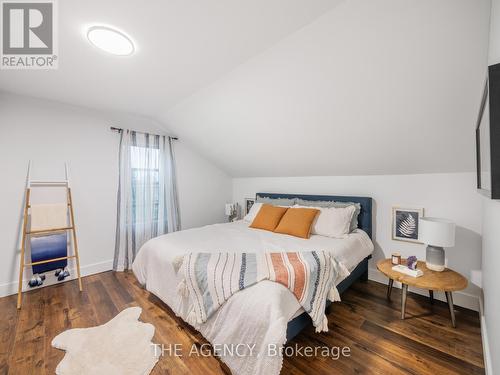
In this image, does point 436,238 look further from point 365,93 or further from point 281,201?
point 281,201

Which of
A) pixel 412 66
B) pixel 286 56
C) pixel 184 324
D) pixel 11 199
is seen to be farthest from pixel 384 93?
pixel 11 199

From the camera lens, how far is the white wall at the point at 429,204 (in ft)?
6.97

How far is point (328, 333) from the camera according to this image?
1782 millimetres

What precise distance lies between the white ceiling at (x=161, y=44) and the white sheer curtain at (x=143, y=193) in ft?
2.98

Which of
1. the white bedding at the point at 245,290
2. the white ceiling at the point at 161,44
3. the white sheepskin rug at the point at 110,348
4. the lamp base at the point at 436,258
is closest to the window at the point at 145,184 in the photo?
the white ceiling at the point at 161,44

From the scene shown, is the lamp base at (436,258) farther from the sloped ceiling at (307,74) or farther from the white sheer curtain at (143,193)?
the white sheer curtain at (143,193)

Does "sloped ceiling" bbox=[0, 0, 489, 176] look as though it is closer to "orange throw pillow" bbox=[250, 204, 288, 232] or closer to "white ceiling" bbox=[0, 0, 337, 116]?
"white ceiling" bbox=[0, 0, 337, 116]

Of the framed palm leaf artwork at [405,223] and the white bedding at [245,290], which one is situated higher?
the framed palm leaf artwork at [405,223]

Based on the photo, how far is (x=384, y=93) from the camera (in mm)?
1814

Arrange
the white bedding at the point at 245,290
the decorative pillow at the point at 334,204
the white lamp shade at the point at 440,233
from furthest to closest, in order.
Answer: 1. the decorative pillow at the point at 334,204
2. the white lamp shade at the point at 440,233
3. the white bedding at the point at 245,290

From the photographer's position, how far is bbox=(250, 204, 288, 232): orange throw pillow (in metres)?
2.91

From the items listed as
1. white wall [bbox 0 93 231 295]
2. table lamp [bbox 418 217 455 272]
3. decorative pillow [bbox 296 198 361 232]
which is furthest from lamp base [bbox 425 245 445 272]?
white wall [bbox 0 93 231 295]

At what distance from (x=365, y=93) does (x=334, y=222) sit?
1457 millimetres

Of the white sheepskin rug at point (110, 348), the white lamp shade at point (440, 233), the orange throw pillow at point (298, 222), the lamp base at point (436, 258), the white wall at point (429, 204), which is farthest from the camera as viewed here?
the orange throw pillow at point (298, 222)
